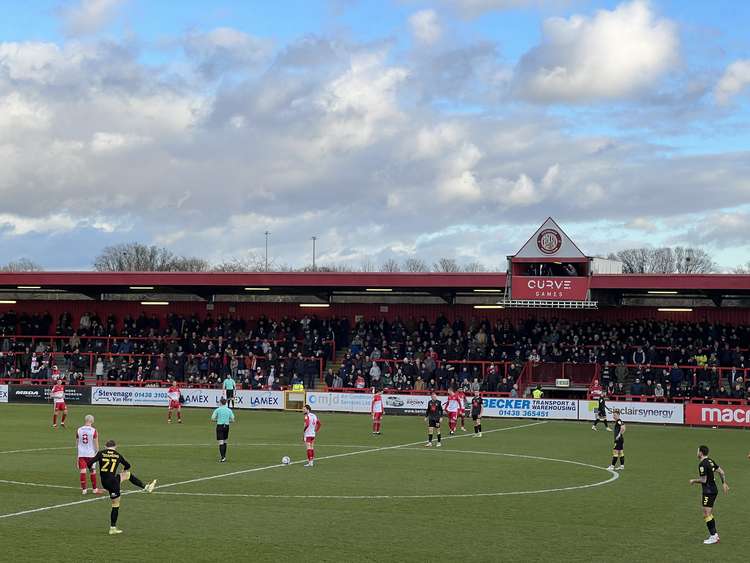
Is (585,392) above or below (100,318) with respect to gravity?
below

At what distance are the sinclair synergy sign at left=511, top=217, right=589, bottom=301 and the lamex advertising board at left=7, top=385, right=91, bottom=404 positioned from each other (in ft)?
87.1

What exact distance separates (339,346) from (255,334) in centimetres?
586

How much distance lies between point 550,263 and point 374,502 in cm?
3568

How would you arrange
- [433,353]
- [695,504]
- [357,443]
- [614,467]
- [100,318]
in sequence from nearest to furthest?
[695,504] → [614,467] → [357,443] → [433,353] → [100,318]

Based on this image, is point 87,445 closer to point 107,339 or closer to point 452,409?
point 452,409

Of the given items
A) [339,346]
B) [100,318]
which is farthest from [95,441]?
[100,318]

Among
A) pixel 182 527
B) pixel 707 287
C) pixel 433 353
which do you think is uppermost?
pixel 707 287

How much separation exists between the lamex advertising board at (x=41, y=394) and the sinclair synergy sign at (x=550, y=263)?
2654 centimetres

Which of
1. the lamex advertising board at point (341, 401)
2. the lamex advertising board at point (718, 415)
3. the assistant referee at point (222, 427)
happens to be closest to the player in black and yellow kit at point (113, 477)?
the assistant referee at point (222, 427)

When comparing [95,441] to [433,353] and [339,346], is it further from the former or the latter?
[339,346]

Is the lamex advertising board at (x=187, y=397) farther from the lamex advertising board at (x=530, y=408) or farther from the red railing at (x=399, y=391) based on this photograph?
the lamex advertising board at (x=530, y=408)

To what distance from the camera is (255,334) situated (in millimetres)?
67375

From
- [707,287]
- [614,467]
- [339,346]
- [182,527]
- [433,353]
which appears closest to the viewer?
[182,527]

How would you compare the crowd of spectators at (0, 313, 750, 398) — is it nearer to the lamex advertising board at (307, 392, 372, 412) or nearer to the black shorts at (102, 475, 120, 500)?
the lamex advertising board at (307, 392, 372, 412)
